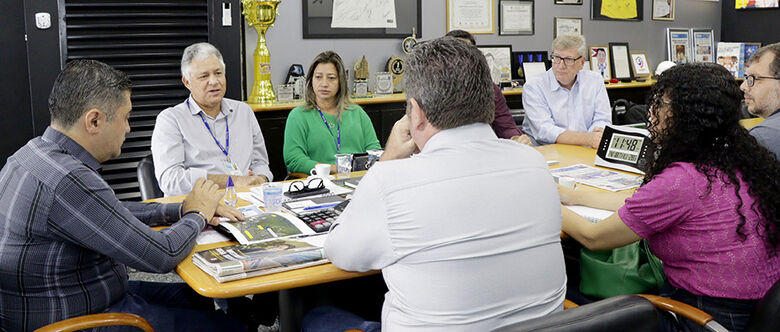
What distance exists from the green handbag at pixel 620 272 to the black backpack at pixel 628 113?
2603 millimetres

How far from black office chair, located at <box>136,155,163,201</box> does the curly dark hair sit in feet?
7.14

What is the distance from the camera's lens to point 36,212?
1.75 m

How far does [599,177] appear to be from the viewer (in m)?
3.00

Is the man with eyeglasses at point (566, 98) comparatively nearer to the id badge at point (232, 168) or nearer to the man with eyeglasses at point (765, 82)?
the man with eyeglasses at point (765, 82)

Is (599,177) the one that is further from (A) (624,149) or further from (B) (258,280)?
(B) (258,280)

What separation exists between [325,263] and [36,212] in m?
0.79

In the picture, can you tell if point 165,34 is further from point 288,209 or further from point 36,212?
point 36,212

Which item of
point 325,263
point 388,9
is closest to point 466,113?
point 325,263

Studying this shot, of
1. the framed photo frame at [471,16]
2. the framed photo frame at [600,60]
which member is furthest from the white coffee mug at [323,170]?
the framed photo frame at [600,60]

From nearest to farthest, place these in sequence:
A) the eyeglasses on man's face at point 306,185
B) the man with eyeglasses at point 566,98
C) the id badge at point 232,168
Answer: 1. the eyeglasses on man's face at point 306,185
2. the id badge at point 232,168
3. the man with eyeglasses at point 566,98

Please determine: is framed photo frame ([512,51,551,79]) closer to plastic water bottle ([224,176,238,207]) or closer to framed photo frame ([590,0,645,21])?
framed photo frame ([590,0,645,21])

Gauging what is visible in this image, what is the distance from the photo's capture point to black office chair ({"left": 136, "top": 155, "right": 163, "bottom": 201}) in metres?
3.03

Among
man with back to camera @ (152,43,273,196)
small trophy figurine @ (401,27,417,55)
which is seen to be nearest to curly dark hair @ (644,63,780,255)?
man with back to camera @ (152,43,273,196)

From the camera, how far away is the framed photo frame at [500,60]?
6.09 meters
